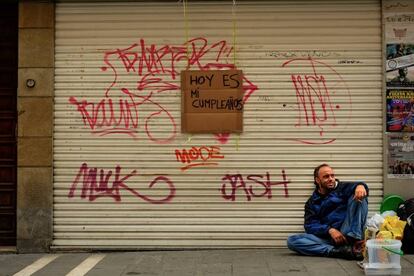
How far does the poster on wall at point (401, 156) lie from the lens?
318 inches

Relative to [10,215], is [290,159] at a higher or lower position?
higher

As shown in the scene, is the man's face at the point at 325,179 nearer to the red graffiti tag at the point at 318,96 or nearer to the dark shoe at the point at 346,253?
the dark shoe at the point at 346,253

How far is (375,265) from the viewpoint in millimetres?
6414

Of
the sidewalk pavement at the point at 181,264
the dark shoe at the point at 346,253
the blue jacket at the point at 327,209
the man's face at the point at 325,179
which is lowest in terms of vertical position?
the sidewalk pavement at the point at 181,264

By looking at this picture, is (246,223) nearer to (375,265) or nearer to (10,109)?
(375,265)

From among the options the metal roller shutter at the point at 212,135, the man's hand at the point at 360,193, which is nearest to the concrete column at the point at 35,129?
the metal roller shutter at the point at 212,135

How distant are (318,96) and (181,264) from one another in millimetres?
2854

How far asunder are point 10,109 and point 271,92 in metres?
3.54

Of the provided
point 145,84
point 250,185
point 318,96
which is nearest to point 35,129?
point 145,84

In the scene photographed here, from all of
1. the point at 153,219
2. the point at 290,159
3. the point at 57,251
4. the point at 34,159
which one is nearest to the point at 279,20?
the point at 290,159

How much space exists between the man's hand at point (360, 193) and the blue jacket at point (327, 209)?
151 mm

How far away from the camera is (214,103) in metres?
8.17

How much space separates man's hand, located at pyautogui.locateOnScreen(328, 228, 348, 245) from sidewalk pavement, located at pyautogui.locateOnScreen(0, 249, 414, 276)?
8.7 inches

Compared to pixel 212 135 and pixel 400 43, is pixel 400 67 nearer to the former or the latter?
pixel 400 43
